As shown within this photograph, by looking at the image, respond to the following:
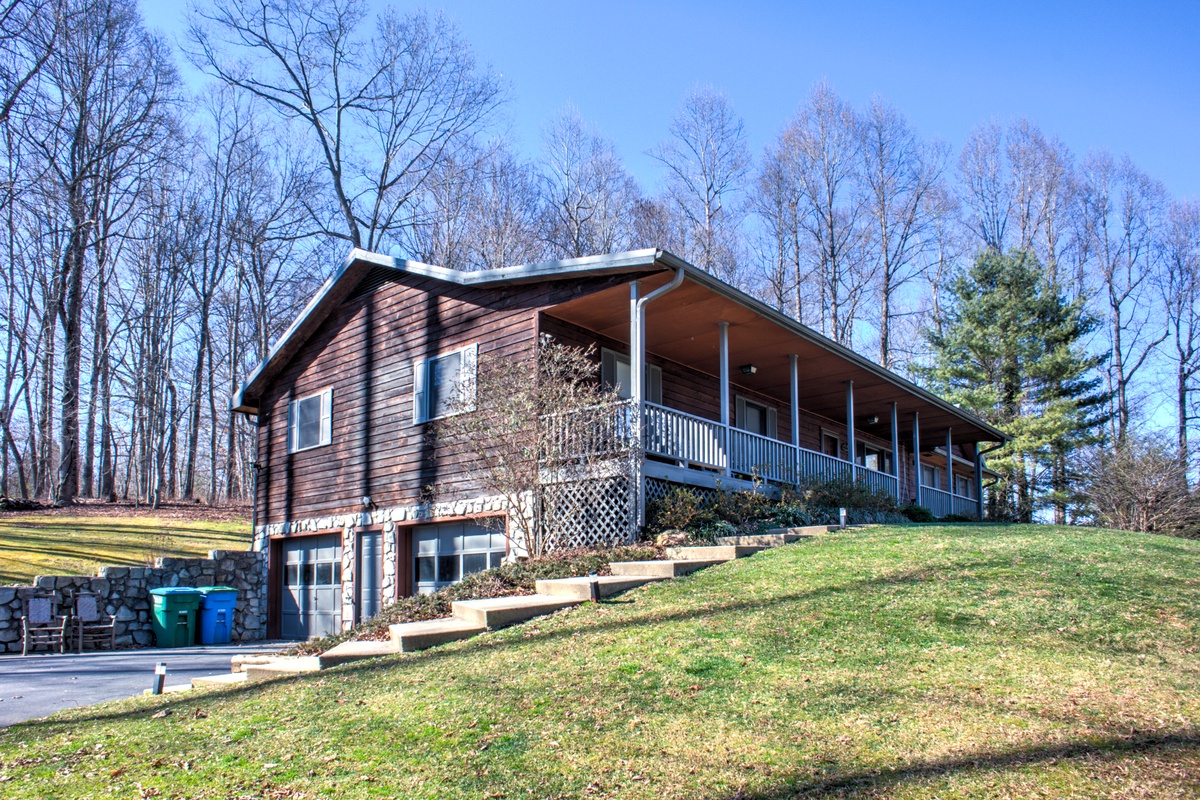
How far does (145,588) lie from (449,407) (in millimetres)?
6846

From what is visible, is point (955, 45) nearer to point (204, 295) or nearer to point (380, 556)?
point (380, 556)

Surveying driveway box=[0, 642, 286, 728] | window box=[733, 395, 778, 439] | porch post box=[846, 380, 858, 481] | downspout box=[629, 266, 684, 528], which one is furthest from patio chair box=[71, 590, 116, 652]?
porch post box=[846, 380, 858, 481]

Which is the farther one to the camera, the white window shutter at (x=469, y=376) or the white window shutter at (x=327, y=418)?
the white window shutter at (x=327, y=418)

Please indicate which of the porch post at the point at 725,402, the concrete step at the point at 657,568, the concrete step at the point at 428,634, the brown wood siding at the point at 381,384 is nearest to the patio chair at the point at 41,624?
the brown wood siding at the point at 381,384

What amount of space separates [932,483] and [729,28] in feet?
56.6

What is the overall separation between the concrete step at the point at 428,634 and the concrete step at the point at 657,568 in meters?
1.84

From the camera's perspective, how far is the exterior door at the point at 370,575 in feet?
47.3

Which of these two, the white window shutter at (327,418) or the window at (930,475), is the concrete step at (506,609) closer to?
the white window shutter at (327,418)

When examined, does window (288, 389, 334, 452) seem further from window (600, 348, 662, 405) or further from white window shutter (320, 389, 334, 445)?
window (600, 348, 662, 405)

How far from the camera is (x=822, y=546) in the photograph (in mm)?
9703

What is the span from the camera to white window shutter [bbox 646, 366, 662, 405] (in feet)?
47.8

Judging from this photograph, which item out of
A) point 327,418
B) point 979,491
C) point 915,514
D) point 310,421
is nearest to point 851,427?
point 915,514

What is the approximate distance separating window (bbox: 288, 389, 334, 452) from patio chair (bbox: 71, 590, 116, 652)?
417 centimetres

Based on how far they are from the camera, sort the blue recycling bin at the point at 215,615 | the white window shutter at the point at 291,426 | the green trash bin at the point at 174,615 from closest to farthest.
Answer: the green trash bin at the point at 174,615 < the blue recycling bin at the point at 215,615 < the white window shutter at the point at 291,426
